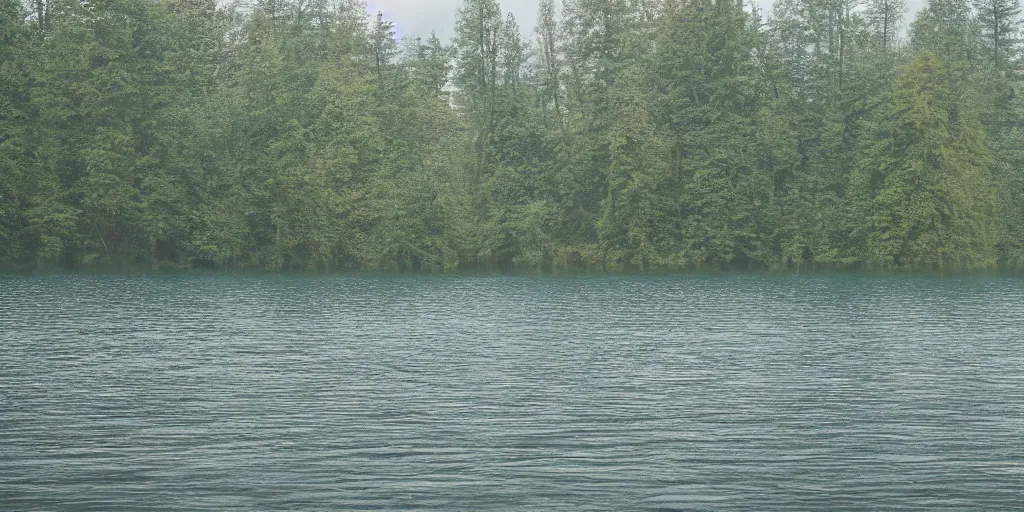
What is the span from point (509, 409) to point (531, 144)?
237 feet

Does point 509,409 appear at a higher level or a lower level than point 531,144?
lower

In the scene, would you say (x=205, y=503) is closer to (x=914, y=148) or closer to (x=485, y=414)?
(x=485, y=414)

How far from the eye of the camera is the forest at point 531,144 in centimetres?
8400

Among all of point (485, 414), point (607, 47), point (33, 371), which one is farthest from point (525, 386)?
point (607, 47)

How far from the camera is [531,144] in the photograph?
95.1 meters

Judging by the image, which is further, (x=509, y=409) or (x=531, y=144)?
(x=531, y=144)

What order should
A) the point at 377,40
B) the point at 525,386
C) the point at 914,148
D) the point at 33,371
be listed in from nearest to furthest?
the point at 525,386, the point at 33,371, the point at 914,148, the point at 377,40

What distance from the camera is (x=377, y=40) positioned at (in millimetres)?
101812

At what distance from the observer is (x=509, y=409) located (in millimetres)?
24109

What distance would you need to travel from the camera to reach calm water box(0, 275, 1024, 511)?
1686cm

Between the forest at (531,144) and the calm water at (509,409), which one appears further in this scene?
the forest at (531,144)

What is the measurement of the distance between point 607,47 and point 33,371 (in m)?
73.2

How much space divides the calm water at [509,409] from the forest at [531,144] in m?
36.8

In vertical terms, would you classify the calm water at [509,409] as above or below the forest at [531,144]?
below
